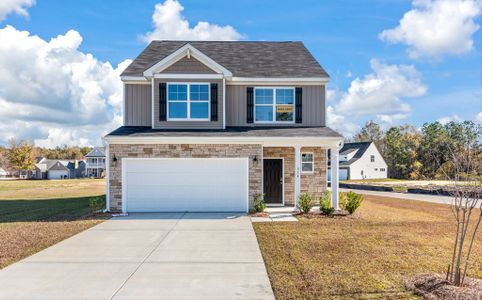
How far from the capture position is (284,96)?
597 inches

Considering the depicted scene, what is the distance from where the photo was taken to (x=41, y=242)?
8.38 m

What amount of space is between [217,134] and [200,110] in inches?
68.5

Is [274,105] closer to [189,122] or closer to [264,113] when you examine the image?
[264,113]

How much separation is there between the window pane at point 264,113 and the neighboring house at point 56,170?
74.7 metres

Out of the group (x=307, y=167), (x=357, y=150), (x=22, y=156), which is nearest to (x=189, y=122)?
(x=307, y=167)

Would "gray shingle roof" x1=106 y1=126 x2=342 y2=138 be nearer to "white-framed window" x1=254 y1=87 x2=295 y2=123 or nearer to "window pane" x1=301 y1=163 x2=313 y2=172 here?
"white-framed window" x1=254 y1=87 x2=295 y2=123

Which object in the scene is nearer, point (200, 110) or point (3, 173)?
point (200, 110)

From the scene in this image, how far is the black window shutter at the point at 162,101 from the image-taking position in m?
14.2

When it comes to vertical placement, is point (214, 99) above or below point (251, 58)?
below

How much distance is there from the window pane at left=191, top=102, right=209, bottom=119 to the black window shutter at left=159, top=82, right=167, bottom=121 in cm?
118

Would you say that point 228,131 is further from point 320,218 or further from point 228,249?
point 228,249

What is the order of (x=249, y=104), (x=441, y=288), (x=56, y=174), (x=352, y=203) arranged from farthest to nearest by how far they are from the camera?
(x=56, y=174) < (x=249, y=104) < (x=352, y=203) < (x=441, y=288)

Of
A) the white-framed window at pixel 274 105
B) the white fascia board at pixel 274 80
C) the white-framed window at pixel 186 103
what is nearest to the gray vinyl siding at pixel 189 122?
the white-framed window at pixel 186 103

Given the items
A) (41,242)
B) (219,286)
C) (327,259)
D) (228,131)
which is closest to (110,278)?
(219,286)
